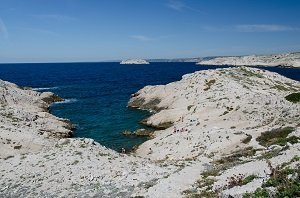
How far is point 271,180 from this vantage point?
20.8 m

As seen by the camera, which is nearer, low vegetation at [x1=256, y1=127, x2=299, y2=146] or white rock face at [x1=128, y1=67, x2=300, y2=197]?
white rock face at [x1=128, y1=67, x2=300, y2=197]

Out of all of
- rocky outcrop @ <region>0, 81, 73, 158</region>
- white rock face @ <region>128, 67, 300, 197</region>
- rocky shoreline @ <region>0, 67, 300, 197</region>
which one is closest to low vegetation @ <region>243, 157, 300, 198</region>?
rocky shoreline @ <region>0, 67, 300, 197</region>

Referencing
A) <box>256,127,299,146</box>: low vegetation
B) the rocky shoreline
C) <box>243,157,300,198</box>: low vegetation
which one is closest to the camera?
<box>243,157,300,198</box>: low vegetation

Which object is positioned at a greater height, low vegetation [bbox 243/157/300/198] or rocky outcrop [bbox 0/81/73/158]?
low vegetation [bbox 243/157/300/198]

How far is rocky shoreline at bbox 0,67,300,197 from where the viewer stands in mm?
28203

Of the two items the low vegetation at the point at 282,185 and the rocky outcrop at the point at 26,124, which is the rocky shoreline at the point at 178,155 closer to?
the low vegetation at the point at 282,185

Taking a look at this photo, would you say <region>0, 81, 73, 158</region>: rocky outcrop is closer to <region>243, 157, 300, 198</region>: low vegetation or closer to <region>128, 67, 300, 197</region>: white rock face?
<region>128, 67, 300, 197</region>: white rock face

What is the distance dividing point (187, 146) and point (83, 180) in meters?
18.7

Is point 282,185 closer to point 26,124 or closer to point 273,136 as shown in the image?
point 273,136

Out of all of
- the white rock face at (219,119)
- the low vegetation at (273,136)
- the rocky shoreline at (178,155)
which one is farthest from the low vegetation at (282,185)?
the low vegetation at (273,136)

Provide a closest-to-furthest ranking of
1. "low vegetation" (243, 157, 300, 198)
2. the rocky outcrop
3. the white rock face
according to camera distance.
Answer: "low vegetation" (243, 157, 300, 198)
the white rock face
the rocky outcrop

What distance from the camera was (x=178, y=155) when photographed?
154 feet

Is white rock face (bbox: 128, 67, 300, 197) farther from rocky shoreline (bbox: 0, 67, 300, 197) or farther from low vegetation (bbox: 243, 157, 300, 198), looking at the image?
low vegetation (bbox: 243, 157, 300, 198)

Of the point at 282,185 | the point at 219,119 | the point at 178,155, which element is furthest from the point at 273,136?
the point at 282,185
